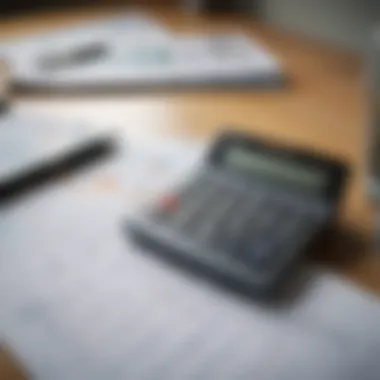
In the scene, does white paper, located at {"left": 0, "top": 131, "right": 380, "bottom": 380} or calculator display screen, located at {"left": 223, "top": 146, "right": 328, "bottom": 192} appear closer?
white paper, located at {"left": 0, "top": 131, "right": 380, "bottom": 380}

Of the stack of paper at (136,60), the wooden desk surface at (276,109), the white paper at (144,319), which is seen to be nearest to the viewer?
the white paper at (144,319)

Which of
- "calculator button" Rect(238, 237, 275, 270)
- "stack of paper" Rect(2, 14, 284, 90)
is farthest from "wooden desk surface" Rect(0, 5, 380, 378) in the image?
"calculator button" Rect(238, 237, 275, 270)

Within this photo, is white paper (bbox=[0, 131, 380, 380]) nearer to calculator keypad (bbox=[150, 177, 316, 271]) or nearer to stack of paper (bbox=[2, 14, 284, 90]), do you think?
calculator keypad (bbox=[150, 177, 316, 271])

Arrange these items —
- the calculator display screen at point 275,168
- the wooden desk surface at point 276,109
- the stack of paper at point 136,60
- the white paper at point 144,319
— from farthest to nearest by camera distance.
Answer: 1. the stack of paper at point 136,60
2. the wooden desk surface at point 276,109
3. the calculator display screen at point 275,168
4. the white paper at point 144,319

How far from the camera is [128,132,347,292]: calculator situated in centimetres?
50

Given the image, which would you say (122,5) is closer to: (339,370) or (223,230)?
(223,230)

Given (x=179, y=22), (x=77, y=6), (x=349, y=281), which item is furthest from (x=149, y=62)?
(x=349, y=281)

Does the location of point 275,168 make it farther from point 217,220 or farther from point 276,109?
point 276,109

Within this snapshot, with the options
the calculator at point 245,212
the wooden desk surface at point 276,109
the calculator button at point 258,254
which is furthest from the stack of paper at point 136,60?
the calculator button at point 258,254

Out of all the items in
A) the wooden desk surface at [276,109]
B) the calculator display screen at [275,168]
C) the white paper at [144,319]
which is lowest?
the white paper at [144,319]

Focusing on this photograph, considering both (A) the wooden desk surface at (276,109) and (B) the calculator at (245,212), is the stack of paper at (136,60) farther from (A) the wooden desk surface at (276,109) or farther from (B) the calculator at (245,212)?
(B) the calculator at (245,212)

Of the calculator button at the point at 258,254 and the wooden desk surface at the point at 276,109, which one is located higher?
the wooden desk surface at the point at 276,109

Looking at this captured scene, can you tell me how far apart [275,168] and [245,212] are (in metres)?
0.05

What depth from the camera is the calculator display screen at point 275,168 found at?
1.84ft
